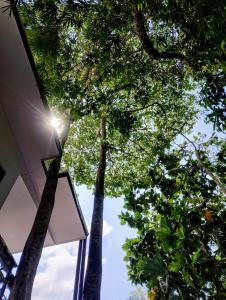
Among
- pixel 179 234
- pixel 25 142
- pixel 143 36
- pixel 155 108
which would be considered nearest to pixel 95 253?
pixel 25 142

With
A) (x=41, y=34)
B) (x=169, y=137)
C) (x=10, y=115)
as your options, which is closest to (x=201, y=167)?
(x=10, y=115)

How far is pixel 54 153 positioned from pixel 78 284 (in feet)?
11.0

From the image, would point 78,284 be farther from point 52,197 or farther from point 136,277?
point 136,277

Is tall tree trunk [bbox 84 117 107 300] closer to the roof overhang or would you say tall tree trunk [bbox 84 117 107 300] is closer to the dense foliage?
the roof overhang

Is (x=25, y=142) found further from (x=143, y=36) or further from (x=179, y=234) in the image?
(x=179, y=234)

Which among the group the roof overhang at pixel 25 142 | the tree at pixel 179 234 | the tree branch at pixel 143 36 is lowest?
the tree at pixel 179 234

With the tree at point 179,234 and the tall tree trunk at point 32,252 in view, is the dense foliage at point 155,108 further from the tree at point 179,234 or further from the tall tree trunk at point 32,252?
the tall tree trunk at point 32,252

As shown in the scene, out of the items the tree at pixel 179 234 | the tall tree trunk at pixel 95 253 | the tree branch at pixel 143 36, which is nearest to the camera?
the tree at pixel 179 234

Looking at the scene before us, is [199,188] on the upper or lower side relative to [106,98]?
lower

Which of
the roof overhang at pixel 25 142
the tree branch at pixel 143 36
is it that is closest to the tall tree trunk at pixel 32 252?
the roof overhang at pixel 25 142

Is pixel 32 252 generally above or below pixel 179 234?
above

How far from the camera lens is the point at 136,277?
4.23m

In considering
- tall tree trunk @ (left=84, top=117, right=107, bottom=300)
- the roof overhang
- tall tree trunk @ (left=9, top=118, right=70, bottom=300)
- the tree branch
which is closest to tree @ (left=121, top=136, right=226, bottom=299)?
tall tree trunk @ (left=84, top=117, right=107, bottom=300)

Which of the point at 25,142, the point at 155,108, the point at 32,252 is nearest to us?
the point at 32,252
